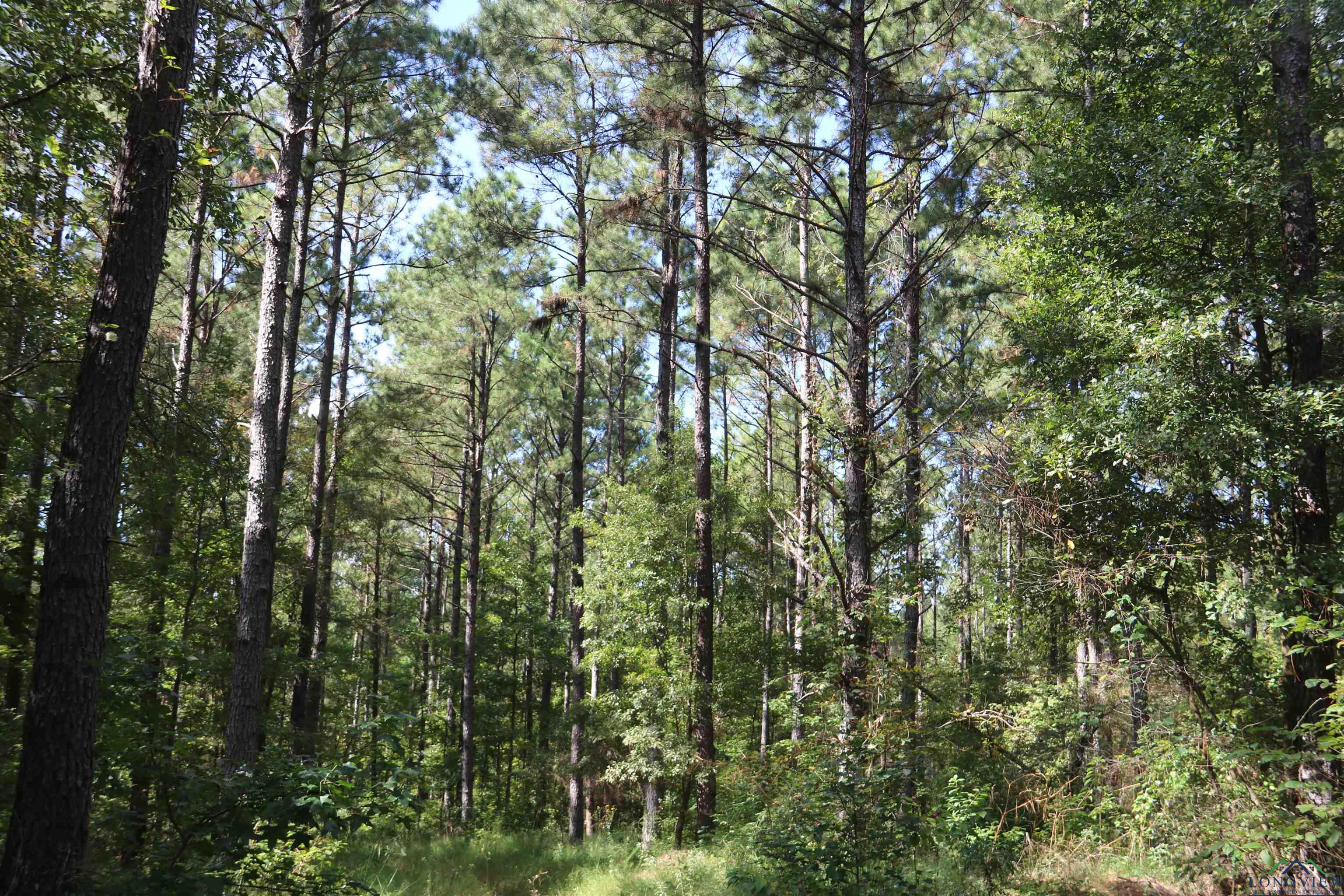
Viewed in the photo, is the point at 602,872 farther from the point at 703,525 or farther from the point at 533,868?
the point at 703,525

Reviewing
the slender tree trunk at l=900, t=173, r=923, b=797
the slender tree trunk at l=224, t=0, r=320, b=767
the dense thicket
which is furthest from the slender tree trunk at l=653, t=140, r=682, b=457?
the slender tree trunk at l=224, t=0, r=320, b=767

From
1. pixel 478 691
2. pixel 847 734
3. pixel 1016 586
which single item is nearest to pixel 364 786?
pixel 847 734

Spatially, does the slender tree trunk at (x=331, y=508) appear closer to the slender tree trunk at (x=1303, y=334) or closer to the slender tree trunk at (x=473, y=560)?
the slender tree trunk at (x=473, y=560)

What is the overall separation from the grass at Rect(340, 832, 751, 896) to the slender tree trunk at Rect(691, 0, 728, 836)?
95cm

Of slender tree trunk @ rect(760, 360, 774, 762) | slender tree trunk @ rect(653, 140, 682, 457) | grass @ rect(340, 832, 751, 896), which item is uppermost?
slender tree trunk @ rect(653, 140, 682, 457)

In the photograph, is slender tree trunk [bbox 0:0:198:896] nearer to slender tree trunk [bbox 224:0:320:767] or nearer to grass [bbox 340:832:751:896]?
slender tree trunk [bbox 224:0:320:767]

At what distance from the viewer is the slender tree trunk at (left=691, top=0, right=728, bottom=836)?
1042 cm

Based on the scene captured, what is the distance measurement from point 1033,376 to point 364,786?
9.37 metres

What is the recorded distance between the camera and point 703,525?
1092 centimetres

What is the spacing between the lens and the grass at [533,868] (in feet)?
26.3

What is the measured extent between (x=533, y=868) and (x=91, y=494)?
326 inches

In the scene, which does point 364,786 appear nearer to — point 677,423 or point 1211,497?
point 1211,497

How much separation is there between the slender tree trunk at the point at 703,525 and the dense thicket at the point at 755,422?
86 millimetres

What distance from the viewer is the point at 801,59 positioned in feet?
28.8
